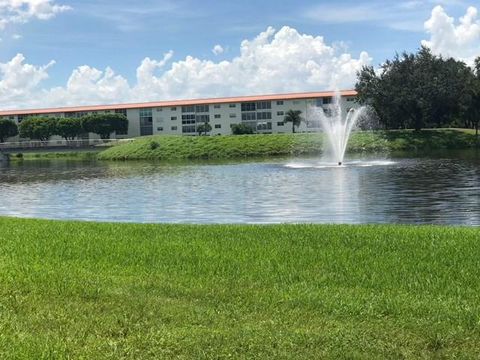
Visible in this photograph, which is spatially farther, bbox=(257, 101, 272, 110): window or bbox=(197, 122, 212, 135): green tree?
bbox=(257, 101, 272, 110): window

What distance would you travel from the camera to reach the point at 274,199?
26.0 meters

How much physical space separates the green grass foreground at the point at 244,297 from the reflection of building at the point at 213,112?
113 metres

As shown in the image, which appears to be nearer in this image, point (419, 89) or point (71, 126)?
point (419, 89)

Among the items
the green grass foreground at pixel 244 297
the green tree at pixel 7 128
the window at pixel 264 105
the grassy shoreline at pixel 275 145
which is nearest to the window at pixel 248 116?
the window at pixel 264 105

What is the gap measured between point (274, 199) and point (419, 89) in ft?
201

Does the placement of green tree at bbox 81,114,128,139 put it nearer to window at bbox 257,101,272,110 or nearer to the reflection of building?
the reflection of building

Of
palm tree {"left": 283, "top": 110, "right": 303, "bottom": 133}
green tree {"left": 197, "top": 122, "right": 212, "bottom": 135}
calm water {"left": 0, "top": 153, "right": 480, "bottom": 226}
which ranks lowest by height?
calm water {"left": 0, "top": 153, "right": 480, "bottom": 226}

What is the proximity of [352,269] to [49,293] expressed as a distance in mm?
4301

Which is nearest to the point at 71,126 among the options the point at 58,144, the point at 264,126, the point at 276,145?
the point at 58,144

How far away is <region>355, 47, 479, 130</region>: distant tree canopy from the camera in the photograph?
268 feet

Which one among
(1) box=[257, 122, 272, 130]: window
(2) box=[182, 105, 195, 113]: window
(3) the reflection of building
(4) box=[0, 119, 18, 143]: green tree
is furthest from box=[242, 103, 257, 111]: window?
(4) box=[0, 119, 18, 143]: green tree

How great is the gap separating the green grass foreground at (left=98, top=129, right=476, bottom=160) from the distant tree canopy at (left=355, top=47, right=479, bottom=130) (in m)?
2.95

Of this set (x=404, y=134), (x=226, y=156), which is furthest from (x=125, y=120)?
(x=404, y=134)

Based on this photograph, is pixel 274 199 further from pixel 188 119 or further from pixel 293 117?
pixel 188 119
